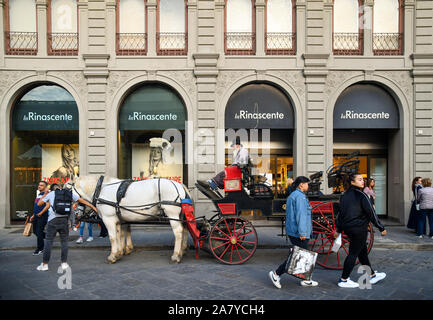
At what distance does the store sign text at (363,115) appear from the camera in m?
11.4

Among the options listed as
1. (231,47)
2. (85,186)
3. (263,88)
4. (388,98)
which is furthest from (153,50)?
(388,98)

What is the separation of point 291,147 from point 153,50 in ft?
21.2

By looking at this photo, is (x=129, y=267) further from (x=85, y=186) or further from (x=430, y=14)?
(x=430, y=14)

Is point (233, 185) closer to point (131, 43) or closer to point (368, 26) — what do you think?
point (131, 43)

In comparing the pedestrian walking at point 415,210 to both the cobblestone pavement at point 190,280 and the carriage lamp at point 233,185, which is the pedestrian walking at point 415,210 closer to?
the cobblestone pavement at point 190,280

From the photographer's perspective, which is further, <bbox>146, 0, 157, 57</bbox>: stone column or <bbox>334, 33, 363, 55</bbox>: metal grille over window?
<bbox>334, 33, 363, 55</bbox>: metal grille over window

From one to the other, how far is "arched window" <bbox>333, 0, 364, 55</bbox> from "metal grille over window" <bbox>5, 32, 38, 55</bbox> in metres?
11.3

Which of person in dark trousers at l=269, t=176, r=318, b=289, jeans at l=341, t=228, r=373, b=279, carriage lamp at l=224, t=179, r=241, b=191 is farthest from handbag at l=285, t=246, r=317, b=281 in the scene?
carriage lamp at l=224, t=179, r=241, b=191

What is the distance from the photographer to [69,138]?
1182 cm

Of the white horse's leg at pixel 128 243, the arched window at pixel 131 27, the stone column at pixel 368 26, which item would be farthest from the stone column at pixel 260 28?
the white horse's leg at pixel 128 243

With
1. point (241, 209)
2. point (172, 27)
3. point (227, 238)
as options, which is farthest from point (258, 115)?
point (227, 238)

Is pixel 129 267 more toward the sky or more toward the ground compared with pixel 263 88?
more toward the ground

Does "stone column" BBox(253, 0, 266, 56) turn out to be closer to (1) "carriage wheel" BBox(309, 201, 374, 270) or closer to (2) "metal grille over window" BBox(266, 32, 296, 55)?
(2) "metal grille over window" BBox(266, 32, 296, 55)

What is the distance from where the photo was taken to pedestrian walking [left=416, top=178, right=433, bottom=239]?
896 cm
